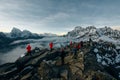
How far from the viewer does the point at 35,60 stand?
59.6m

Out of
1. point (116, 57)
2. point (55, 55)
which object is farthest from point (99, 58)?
point (55, 55)

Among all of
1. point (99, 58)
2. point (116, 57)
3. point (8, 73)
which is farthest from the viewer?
point (116, 57)

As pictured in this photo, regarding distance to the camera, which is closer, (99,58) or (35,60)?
(35,60)

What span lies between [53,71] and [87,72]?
27.3 ft

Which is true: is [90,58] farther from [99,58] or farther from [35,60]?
[99,58]

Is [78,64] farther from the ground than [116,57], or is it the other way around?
[78,64]

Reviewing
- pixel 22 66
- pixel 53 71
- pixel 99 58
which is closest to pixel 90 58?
pixel 53 71

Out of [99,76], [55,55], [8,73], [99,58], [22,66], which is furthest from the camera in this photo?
[99,58]

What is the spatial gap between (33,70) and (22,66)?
23.8 ft

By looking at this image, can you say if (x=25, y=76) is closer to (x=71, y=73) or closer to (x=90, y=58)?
(x=71, y=73)

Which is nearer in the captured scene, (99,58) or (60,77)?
(60,77)

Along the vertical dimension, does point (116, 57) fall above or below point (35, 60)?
below

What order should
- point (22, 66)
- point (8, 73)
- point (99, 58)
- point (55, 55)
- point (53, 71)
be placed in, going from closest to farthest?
point (53, 71) < point (8, 73) < point (22, 66) < point (55, 55) < point (99, 58)

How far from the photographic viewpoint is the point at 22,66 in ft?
192
